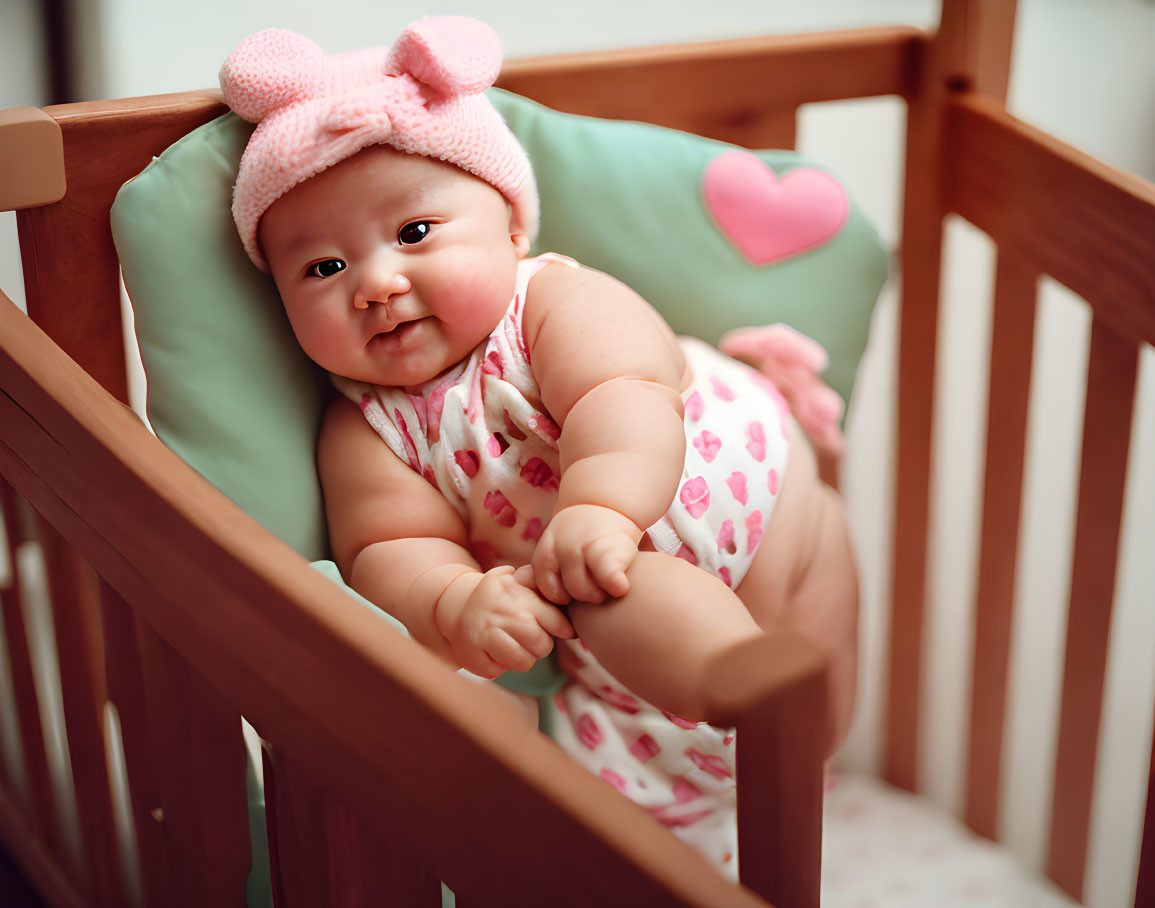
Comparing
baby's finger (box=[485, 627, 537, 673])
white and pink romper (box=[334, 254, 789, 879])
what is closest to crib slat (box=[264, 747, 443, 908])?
baby's finger (box=[485, 627, 537, 673])

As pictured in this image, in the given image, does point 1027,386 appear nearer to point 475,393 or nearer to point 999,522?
point 999,522

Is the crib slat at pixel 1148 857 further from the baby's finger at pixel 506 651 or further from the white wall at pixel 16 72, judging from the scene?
the white wall at pixel 16 72

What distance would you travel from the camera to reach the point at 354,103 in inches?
29.7

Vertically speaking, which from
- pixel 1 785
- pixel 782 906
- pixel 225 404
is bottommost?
pixel 1 785

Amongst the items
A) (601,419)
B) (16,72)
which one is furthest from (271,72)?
(16,72)

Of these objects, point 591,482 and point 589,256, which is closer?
point 591,482

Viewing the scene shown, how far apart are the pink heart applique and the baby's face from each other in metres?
0.27

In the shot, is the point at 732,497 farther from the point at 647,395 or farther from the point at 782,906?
the point at 782,906

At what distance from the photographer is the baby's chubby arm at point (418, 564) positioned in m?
0.68

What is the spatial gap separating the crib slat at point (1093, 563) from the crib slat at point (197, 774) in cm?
77

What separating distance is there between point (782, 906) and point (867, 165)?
129 cm

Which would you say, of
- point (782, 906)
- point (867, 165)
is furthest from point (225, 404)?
point (867, 165)

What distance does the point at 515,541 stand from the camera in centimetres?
83

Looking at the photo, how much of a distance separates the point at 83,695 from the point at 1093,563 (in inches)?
34.4
